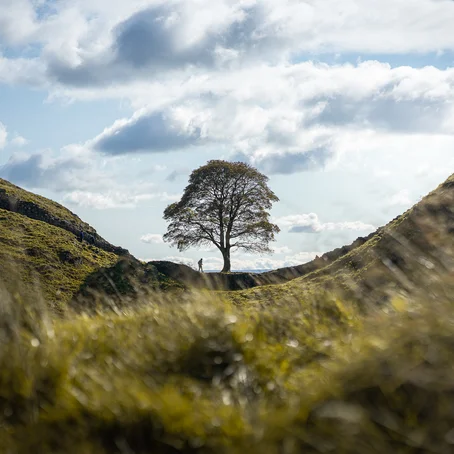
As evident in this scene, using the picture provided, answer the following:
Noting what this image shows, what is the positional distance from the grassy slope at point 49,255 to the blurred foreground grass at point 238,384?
3020 cm

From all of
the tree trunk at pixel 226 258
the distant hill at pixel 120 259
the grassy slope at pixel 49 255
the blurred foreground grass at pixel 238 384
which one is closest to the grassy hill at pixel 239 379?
the blurred foreground grass at pixel 238 384

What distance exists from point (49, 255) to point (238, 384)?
39006 mm

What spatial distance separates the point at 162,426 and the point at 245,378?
0.99m

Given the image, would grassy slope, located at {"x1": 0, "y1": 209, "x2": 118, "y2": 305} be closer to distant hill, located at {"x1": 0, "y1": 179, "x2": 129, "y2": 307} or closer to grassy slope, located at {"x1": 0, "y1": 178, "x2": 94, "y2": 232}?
distant hill, located at {"x1": 0, "y1": 179, "x2": 129, "y2": 307}

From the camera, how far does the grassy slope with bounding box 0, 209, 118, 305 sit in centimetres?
3716

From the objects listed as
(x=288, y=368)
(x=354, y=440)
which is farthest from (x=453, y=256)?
(x=354, y=440)

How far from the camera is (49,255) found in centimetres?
4166

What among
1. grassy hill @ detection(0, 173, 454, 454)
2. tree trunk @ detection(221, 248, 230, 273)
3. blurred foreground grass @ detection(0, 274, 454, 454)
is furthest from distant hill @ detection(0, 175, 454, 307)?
blurred foreground grass @ detection(0, 274, 454, 454)

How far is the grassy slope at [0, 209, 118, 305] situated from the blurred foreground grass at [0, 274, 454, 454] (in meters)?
30.2

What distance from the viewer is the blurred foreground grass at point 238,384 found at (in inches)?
157

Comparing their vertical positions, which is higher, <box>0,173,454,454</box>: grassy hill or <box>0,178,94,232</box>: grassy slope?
<box>0,178,94,232</box>: grassy slope

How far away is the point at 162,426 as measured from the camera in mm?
4418

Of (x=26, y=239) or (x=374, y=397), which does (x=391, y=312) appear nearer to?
(x=374, y=397)

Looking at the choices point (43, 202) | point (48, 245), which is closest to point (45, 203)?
point (43, 202)
